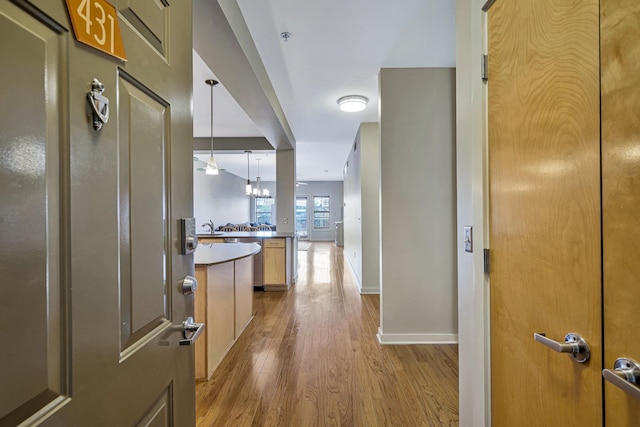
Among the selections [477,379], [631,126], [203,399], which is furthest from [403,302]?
[631,126]

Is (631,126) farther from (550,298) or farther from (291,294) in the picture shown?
(291,294)

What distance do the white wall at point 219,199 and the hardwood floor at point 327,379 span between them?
5.24m

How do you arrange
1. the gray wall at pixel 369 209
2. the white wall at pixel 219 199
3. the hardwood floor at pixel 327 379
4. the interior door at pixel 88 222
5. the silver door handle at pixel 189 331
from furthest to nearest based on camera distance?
the white wall at pixel 219 199 → the gray wall at pixel 369 209 → the hardwood floor at pixel 327 379 → the silver door handle at pixel 189 331 → the interior door at pixel 88 222

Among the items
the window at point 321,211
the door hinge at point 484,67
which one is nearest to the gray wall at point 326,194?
the window at point 321,211

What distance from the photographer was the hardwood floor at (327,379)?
1803 millimetres

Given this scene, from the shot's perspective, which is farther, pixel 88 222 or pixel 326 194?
pixel 326 194

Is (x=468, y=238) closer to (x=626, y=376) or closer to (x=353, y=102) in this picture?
(x=626, y=376)

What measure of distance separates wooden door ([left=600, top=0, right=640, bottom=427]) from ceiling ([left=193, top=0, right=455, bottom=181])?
5.28 ft

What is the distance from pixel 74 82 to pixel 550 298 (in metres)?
1.24

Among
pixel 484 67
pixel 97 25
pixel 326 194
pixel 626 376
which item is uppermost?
pixel 326 194

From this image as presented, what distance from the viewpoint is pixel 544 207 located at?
0.89 m

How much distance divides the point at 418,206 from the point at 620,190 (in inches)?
85.2

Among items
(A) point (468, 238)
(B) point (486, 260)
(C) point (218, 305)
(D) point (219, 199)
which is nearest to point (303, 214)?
(D) point (219, 199)

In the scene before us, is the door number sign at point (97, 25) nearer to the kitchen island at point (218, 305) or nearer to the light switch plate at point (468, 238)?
the light switch plate at point (468, 238)
